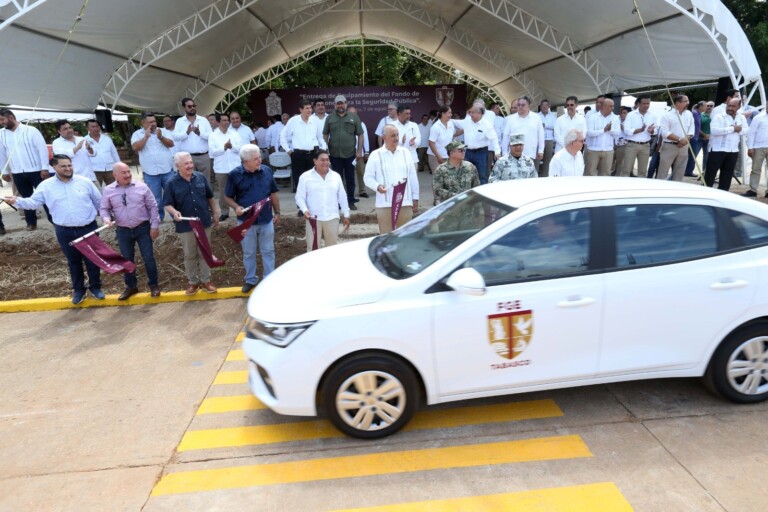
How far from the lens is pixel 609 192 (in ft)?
11.8

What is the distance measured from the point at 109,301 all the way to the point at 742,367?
6698 millimetres

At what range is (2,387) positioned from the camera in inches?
175

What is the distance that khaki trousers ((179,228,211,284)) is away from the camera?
20.2ft

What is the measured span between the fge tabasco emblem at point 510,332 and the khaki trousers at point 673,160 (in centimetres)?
839

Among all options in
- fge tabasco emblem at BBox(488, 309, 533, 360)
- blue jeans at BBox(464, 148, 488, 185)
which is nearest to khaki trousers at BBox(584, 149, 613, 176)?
blue jeans at BBox(464, 148, 488, 185)

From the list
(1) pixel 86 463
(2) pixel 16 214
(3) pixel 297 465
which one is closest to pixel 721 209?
(3) pixel 297 465

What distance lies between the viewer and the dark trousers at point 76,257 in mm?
6027

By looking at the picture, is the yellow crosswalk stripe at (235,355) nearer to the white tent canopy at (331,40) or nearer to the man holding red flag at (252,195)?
the man holding red flag at (252,195)

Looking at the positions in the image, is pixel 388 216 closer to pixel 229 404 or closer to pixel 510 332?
pixel 229 404

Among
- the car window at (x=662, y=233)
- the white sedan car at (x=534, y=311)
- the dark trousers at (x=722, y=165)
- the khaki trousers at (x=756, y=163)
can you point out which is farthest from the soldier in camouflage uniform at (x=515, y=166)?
the khaki trousers at (x=756, y=163)

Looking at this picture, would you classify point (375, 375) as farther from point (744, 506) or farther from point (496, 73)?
point (496, 73)

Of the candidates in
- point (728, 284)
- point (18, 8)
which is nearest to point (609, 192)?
point (728, 284)

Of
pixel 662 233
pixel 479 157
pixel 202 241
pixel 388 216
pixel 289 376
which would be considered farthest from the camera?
pixel 479 157

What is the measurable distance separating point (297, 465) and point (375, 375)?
783 mm
